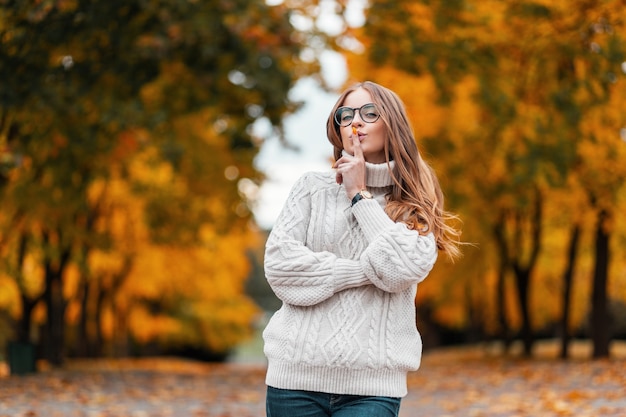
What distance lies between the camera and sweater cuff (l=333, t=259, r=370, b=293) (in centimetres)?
312

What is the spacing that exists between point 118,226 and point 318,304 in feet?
70.4

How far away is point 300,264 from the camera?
318 cm

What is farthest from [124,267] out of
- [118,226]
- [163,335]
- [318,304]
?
[318,304]

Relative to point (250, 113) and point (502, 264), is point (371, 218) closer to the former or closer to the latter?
point (250, 113)

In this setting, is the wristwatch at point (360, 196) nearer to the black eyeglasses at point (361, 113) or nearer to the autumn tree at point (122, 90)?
the black eyeglasses at point (361, 113)

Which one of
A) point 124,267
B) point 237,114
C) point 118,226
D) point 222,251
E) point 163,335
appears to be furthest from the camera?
point 163,335

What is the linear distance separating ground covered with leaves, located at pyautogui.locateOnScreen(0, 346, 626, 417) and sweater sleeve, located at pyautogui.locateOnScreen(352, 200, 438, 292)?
698 cm

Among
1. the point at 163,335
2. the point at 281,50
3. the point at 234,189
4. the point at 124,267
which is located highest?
the point at 281,50

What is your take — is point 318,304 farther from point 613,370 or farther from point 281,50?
point 613,370

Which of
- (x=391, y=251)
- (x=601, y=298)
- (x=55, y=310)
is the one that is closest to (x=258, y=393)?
(x=601, y=298)

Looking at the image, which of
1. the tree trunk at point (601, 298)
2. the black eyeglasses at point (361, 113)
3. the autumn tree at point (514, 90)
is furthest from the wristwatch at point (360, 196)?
the tree trunk at point (601, 298)

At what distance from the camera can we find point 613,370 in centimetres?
1523

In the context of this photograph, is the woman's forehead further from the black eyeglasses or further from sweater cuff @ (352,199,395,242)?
sweater cuff @ (352,199,395,242)

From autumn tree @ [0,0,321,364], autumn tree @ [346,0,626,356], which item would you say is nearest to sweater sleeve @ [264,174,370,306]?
autumn tree @ [0,0,321,364]
